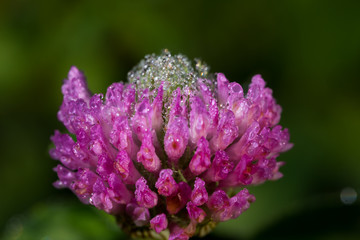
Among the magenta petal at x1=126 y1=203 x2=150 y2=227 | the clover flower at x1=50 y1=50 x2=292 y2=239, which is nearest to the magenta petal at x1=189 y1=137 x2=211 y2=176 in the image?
the clover flower at x1=50 y1=50 x2=292 y2=239

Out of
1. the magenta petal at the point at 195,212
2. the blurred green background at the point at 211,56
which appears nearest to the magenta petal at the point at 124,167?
the magenta petal at the point at 195,212

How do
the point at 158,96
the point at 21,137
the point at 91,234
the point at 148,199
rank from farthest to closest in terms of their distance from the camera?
Result: the point at 21,137 → the point at 91,234 → the point at 158,96 → the point at 148,199

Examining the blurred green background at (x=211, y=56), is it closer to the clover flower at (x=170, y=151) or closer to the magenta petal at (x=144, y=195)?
Result: the clover flower at (x=170, y=151)

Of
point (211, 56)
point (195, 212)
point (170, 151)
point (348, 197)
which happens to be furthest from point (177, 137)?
point (211, 56)

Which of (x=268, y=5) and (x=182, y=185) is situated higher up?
(x=268, y=5)

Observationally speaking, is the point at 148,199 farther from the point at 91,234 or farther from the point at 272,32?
the point at 272,32

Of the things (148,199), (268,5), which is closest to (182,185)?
(148,199)

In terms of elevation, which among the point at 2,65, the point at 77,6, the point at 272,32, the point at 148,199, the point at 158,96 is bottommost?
the point at 148,199

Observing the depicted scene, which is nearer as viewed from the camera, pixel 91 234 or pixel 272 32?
pixel 91 234

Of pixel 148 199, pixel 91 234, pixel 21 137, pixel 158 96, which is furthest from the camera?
pixel 21 137
